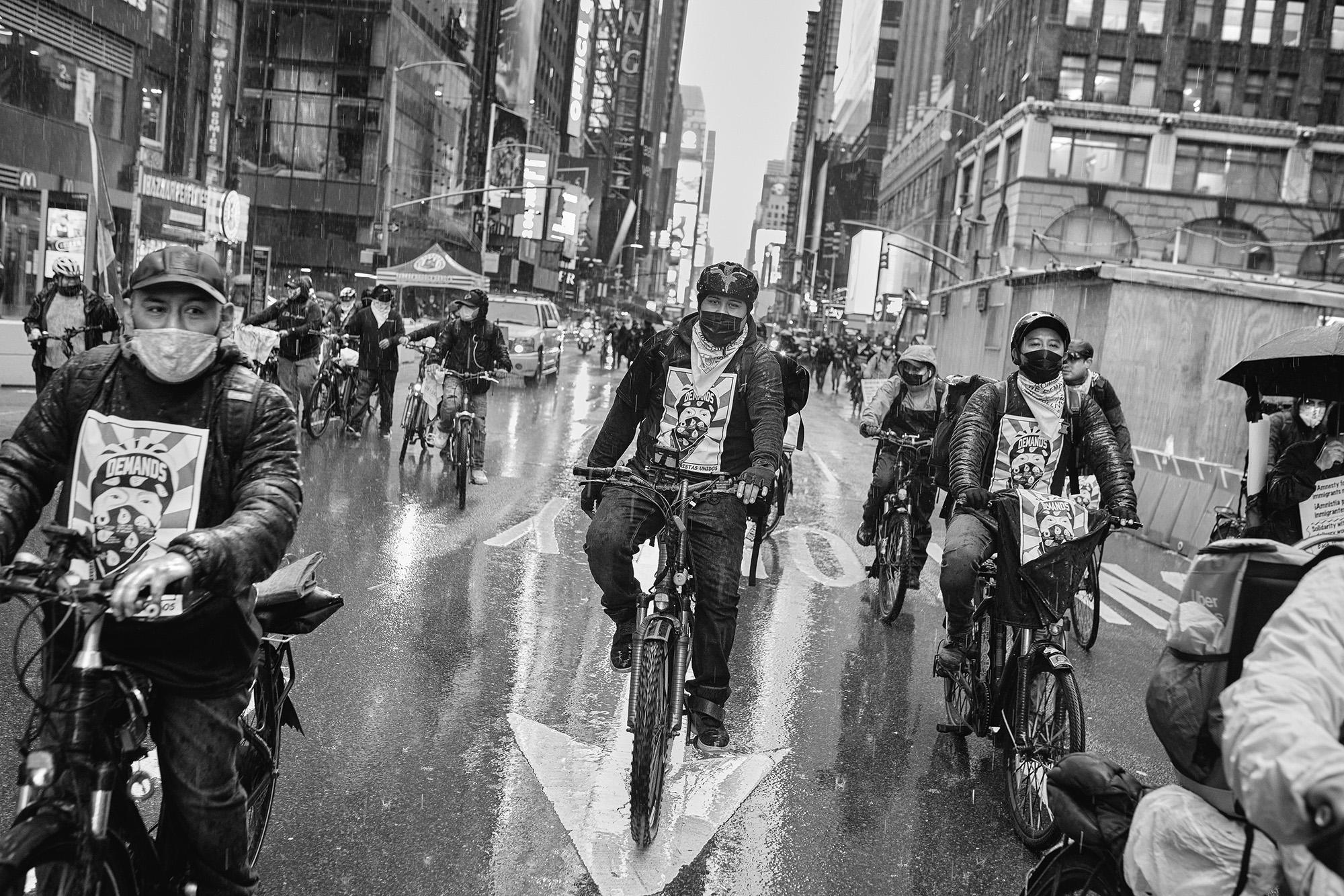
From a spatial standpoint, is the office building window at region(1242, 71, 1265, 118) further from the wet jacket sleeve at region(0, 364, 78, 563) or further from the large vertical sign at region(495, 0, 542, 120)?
the wet jacket sleeve at region(0, 364, 78, 563)

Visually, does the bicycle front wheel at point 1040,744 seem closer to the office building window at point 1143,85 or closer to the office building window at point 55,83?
the office building window at point 55,83

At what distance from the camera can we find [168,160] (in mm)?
37750

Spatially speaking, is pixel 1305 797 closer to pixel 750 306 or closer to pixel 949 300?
pixel 750 306

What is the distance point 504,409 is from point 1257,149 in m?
49.5

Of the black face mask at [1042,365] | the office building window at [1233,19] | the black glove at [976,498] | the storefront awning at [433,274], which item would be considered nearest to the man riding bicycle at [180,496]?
the black glove at [976,498]

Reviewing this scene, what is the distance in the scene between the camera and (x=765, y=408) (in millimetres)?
5484

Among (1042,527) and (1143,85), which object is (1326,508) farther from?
(1143,85)

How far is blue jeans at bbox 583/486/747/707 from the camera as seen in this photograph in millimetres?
5199

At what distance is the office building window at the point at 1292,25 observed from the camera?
60594mm

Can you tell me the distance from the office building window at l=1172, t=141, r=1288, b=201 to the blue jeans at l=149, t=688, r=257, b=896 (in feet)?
208

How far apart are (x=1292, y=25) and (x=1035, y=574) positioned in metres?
65.8

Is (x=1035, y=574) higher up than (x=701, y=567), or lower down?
higher up

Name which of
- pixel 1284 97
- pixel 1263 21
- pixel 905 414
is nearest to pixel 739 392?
pixel 905 414

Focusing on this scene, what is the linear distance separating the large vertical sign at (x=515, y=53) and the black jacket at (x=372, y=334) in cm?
7343
